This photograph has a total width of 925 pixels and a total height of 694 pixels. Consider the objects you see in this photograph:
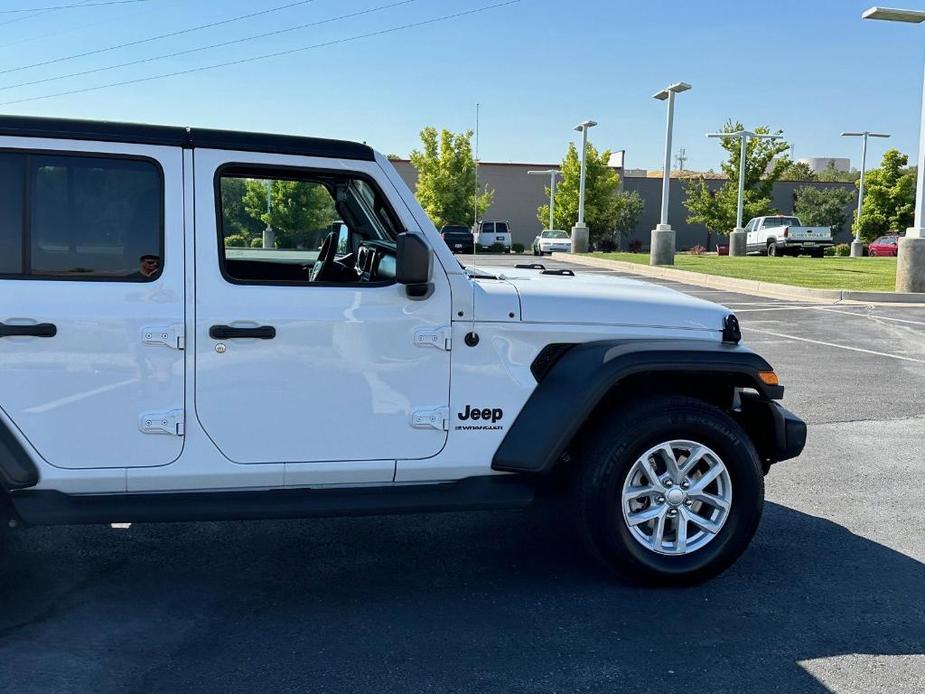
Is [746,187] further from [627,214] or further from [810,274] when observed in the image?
[810,274]

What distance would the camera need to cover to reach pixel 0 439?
138 inches

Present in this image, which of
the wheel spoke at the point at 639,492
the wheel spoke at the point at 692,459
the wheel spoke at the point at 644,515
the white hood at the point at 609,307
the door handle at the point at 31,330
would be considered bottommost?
the wheel spoke at the point at 644,515

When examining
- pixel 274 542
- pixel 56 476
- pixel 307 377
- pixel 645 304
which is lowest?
pixel 274 542

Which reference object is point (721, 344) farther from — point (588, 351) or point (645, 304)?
point (588, 351)

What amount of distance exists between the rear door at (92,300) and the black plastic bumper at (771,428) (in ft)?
8.49

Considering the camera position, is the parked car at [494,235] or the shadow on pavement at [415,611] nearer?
the shadow on pavement at [415,611]

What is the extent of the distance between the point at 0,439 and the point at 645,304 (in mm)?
2709

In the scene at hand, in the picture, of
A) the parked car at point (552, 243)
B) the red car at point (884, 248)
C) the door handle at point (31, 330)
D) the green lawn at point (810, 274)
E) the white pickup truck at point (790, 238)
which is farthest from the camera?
the red car at point (884, 248)

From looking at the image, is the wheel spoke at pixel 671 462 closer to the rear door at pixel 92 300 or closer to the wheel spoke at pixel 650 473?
→ the wheel spoke at pixel 650 473

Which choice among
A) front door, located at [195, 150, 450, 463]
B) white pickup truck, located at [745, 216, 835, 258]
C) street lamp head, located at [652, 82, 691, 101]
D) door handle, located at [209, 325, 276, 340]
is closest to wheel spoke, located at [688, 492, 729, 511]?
front door, located at [195, 150, 450, 463]

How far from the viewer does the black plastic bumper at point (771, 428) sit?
170 inches

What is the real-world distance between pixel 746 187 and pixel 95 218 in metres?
56.1

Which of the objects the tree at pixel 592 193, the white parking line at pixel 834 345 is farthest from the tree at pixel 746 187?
the white parking line at pixel 834 345

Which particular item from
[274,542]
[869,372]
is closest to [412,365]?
[274,542]
